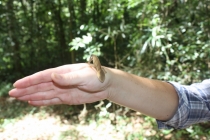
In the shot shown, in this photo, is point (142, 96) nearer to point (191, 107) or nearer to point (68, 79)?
point (191, 107)

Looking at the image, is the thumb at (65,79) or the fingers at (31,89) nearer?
the thumb at (65,79)

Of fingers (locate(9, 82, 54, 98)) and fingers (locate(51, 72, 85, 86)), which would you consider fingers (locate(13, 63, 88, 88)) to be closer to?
fingers (locate(9, 82, 54, 98))

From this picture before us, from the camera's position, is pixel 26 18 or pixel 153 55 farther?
pixel 26 18

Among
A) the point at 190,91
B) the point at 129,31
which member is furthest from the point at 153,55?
the point at 190,91

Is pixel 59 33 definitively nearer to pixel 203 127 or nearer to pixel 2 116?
pixel 2 116

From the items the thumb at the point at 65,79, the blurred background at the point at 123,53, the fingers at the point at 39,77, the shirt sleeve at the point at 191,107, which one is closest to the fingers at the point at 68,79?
the thumb at the point at 65,79

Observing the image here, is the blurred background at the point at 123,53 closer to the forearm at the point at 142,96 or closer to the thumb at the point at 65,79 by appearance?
the forearm at the point at 142,96

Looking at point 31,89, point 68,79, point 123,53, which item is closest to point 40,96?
point 31,89
